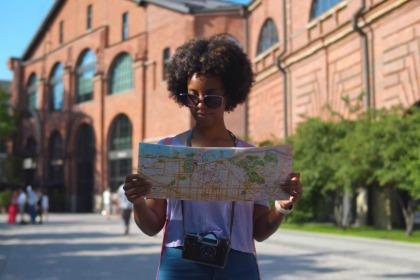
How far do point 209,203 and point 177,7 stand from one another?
39276 millimetres

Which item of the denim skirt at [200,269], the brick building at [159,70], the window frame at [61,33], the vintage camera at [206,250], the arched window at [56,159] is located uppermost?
the window frame at [61,33]

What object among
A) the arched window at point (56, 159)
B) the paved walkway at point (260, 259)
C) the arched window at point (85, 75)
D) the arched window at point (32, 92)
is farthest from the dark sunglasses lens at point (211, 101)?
the arched window at point (32, 92)

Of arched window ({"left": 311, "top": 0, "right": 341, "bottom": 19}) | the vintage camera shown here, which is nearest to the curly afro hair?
the vintage camera

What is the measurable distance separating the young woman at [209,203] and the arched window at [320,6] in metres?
23.9

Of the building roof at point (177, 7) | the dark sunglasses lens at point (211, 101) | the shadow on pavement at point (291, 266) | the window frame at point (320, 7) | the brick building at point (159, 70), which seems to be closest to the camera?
the dark sunglasses lens at point (211, 101)

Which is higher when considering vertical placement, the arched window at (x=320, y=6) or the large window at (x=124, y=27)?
the large window at (x=124, y=27)

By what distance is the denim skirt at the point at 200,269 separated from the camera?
111 inches

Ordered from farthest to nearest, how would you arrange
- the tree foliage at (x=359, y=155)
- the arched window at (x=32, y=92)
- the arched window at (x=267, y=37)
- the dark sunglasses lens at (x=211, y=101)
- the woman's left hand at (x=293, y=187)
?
the arched window at (x=32, y=92)
the arched window at (x=267, y=37)
the tree foliage at (x=359, y=155)
the dark sunglasses lens at (x=211, y=101)
the woman's left hand at (x=293, y=187)

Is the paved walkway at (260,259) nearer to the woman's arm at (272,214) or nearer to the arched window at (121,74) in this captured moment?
the woman's arm at (272,214)

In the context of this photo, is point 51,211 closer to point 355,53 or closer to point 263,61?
point 263,61

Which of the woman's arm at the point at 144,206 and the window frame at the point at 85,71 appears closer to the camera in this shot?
the woman's arm at the point at 144,206

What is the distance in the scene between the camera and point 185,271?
2.81 m

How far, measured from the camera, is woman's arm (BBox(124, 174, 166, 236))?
2.76 m

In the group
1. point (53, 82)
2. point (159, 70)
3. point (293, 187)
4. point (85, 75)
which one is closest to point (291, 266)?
point (293, 187)
